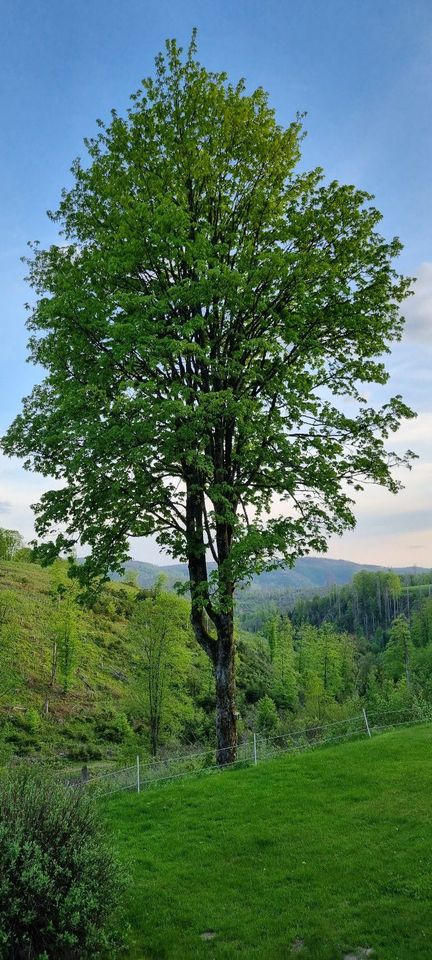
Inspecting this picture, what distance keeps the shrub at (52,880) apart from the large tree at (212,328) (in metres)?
7.01

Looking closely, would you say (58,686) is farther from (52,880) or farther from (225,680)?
(52,880)

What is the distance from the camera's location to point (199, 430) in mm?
14625

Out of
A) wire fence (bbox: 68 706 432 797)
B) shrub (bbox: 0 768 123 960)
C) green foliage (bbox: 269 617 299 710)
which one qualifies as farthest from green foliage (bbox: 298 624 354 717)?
shrub (bbox: 0 768 123 960)

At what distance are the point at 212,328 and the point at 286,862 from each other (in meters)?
12.6

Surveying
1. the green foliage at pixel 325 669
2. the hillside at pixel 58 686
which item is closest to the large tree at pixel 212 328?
the hillside at pixel 58 686

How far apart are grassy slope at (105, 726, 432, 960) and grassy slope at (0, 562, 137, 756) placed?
99.4 ft

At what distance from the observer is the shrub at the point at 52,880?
6859mm

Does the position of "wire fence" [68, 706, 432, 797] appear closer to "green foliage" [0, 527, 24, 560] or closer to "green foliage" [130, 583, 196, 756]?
"green foliage" [130, 583, 196, 756]

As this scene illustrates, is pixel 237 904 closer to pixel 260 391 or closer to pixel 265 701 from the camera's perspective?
pixel 260 391

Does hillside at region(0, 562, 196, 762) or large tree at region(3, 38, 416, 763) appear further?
hillside at region(0, 562, 196, 762)

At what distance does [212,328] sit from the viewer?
16.5 meters

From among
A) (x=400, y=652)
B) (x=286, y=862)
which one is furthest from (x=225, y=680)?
(x=400, y=652)

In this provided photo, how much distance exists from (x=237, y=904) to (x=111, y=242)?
14.8m

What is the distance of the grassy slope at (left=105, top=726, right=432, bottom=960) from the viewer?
753cm
